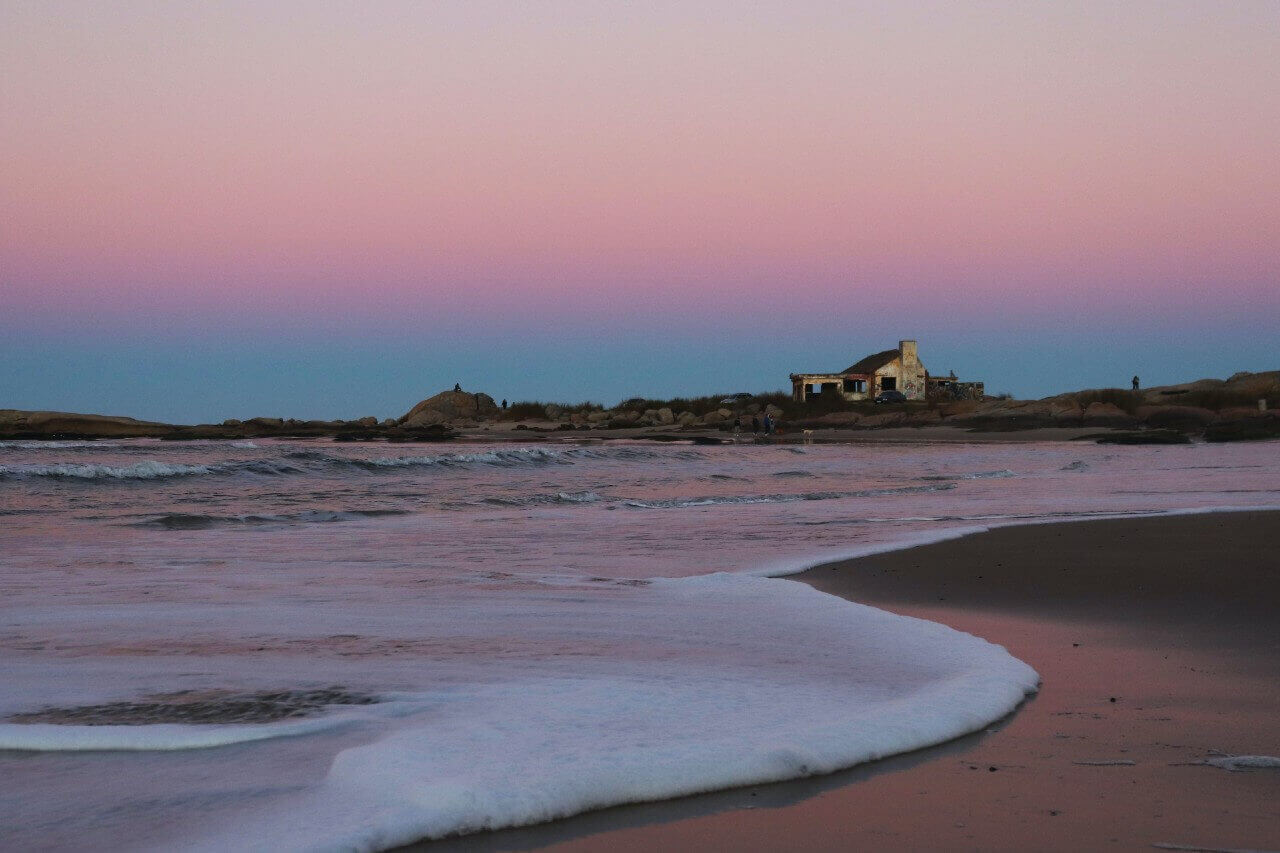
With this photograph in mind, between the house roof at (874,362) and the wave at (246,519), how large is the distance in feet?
209

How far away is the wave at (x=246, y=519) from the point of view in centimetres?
1284

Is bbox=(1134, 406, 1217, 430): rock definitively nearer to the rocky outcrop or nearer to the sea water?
the sea water

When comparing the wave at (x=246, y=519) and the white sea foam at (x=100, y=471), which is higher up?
the white sea foam at (x=100, y=471)

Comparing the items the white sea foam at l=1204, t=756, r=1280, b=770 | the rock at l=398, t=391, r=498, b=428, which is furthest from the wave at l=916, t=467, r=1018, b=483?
the rock at l=398, t=391, r=498, b=428

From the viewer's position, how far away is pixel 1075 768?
350 centimetres

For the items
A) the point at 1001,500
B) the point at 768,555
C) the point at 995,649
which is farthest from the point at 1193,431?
the point at 995,649

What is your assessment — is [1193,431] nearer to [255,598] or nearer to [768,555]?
[768,555]

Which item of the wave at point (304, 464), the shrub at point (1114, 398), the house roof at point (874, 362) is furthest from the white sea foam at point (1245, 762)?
the house roof at point (874, 362)

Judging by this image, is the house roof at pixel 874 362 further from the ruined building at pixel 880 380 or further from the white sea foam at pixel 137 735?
the white sea foam at pixel 137 735

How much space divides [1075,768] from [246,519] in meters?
11.6

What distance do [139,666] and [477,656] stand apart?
1455 millimetres

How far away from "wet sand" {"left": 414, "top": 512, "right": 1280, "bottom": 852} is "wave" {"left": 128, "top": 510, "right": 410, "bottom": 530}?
843 centimetres

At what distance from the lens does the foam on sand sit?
123 inches

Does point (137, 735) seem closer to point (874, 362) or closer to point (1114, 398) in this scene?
point (1114, 398)
